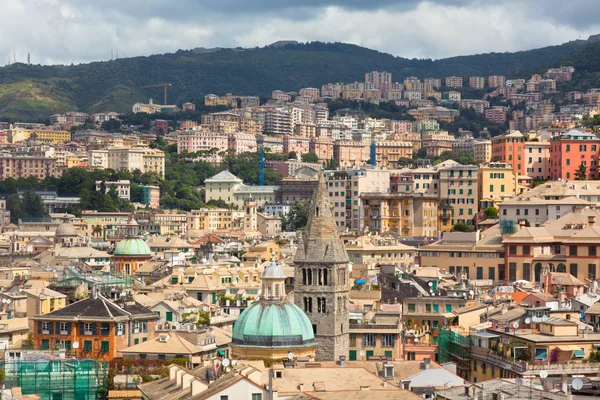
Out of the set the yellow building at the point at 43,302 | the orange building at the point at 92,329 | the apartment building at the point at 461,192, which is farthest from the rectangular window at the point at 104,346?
the apartment building at the point at 461,192

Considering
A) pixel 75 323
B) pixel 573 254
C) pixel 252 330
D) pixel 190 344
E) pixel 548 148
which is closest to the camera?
pixel 252 330

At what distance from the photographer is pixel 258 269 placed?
3647 inches

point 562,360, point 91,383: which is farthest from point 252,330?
point 562,360

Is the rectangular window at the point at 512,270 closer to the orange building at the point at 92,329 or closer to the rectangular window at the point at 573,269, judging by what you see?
the rectangular window at the point at 573,269

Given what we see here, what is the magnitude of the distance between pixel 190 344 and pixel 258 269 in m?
38.6

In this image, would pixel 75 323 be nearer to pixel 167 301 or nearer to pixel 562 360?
pixel 167 301

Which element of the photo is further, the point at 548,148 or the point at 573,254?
the point at 548,148

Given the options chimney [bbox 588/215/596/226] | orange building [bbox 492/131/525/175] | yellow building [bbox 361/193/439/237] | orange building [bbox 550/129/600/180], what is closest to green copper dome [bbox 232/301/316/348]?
chimney [bbox 588/215/596/226]

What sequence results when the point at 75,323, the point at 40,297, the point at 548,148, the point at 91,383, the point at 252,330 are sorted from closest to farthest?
the point at 91,383 → the point at 252,330 → the point at 75,323 → the point at 40,297 → the point at 548,148

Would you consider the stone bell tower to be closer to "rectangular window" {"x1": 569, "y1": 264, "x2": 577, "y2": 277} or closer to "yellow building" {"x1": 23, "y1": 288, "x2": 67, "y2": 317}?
"yellow building" {"x1": 23, "y1": 288, "x2": 67, "y2": 317}

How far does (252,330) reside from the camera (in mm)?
47906

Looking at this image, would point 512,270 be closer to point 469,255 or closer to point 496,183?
point 469,255

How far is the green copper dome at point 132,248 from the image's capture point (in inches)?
4173

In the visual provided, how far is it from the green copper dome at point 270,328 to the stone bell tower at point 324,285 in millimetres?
7403
